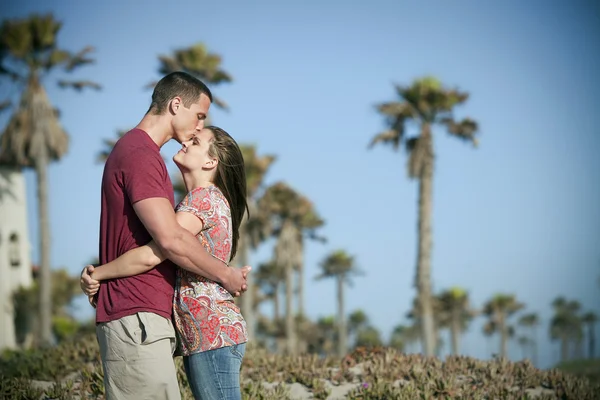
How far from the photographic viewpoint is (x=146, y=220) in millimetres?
3656

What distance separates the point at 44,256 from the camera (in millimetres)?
25438

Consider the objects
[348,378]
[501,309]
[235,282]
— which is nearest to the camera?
[235,282]

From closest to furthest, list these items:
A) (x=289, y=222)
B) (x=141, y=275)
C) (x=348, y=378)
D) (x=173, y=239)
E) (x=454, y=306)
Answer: (x=173, y=239) → (x=141, y=275) → (x=348, y=378) → (x=289, y=222) → (x=454, y=306)

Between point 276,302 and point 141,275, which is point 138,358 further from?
point 276,302

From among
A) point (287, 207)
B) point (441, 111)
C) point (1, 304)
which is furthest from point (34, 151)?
point (287, 207)

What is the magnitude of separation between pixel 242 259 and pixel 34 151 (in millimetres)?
8963

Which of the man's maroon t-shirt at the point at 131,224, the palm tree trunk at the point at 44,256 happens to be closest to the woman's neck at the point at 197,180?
the man's maroon t-shirt at the point at 131,224

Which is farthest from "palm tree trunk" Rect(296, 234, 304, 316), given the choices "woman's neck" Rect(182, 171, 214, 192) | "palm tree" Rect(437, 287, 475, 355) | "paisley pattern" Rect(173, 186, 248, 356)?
"paisley pattern" Rect(173, 186, 248, 356)

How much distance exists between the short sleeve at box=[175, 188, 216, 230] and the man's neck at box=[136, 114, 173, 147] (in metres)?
0.34

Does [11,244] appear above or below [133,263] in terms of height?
above

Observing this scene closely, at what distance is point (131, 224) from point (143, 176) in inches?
11.6

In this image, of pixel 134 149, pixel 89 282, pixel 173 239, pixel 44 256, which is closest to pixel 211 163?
pixel 134 149

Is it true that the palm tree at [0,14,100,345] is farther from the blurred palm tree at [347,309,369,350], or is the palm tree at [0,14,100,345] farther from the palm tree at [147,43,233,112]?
the blurred palm tree at [347,309,369,350]

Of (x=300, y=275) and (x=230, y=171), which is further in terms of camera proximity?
(x=300, y=275)
